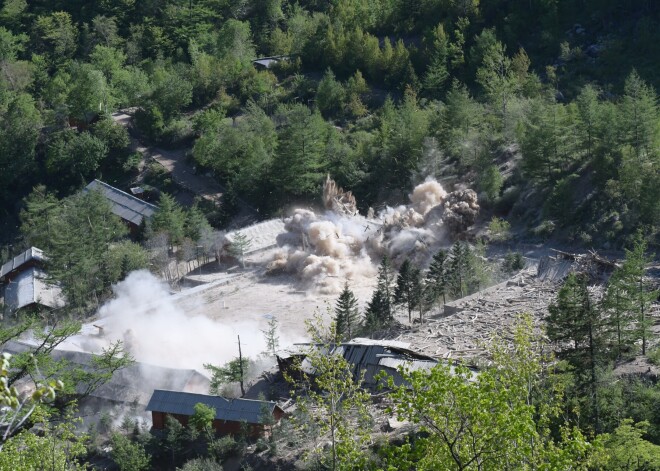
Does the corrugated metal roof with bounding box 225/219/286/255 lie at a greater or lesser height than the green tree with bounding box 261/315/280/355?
greater

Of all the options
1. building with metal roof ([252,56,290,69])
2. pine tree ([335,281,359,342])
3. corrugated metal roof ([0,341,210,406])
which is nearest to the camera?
corrugated metal roof ([0,341,210,406])

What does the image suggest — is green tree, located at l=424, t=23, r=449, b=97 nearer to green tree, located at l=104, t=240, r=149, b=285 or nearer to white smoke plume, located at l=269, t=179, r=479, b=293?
white smoke plume, located at l=269, t=179, r=479, b=293

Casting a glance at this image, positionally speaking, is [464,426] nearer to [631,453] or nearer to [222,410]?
[631,453]

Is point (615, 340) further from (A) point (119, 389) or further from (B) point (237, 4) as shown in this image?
(B) point (237, 4)

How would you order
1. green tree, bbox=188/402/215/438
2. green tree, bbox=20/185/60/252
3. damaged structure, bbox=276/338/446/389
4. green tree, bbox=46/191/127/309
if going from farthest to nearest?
green tree, bbox=20/185/60/252 < green tree, bbox=46/191/127/309 < damaged structure, bbox=276/338/446/389 < green tree, bbox=188/402/215/438

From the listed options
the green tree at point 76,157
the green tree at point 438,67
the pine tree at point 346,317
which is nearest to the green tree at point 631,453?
the pine tree at point 346,317

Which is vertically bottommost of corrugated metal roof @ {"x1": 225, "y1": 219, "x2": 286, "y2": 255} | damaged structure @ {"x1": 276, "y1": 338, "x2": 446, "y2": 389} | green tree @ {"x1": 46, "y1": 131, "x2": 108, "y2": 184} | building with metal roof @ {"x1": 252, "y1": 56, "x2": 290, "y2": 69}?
damaged structure @ {"x1": 276, "y1": 338, "x2": 446, "y2": 389}

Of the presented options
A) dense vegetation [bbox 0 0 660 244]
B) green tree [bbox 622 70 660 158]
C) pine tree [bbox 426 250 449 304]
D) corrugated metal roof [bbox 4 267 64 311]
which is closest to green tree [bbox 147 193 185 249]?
dense vegetation [bbox 0 0 660 244]

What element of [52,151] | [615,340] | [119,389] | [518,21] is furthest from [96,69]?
[615,340]
